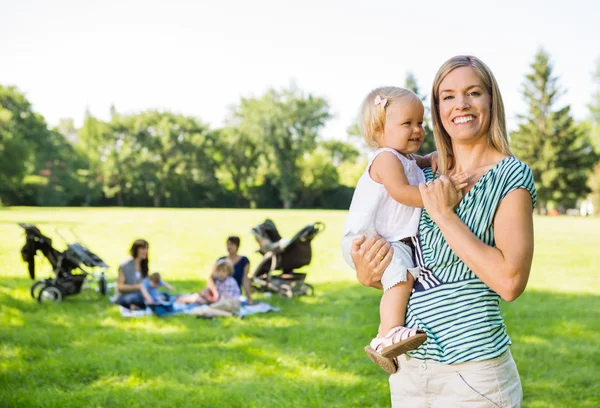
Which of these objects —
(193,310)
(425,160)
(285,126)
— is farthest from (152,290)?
(285,126)

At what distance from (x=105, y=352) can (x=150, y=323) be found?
1518 millimetres

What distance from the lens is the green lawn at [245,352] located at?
485 cm

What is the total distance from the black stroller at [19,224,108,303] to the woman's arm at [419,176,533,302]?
27.5 feet

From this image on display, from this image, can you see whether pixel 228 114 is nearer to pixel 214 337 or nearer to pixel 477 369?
pixel 214 337

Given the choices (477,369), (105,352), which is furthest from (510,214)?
(105,352)

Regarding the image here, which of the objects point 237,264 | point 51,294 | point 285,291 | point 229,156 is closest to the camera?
point 51,294

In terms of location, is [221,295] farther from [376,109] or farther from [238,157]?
[238,157]

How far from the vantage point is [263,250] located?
32.8ft

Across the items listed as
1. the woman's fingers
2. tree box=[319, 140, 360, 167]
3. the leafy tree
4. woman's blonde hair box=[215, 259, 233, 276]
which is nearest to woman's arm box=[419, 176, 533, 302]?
the woman's fingers

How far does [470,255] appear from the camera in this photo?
1.60m

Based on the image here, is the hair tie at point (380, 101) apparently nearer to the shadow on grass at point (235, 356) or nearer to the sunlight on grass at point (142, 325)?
the shadow on grass at point (235, 356)

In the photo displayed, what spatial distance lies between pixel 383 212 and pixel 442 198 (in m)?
0.36

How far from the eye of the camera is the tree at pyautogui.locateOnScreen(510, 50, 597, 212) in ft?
155

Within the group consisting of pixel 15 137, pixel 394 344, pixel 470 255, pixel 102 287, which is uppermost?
pixel 15 137
